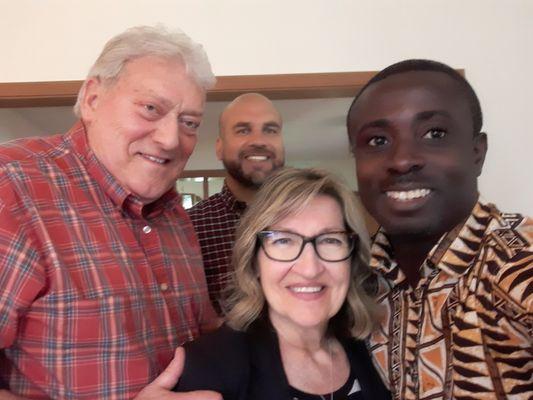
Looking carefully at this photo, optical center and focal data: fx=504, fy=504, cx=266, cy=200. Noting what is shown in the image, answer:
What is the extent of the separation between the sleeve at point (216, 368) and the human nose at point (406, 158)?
51cm

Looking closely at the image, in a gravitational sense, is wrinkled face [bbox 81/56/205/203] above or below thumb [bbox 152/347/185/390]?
above

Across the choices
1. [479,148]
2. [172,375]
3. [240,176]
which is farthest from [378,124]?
[240,176]

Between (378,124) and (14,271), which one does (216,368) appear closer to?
(14,271)

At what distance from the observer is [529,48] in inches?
103

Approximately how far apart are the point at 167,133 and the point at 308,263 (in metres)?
0.46

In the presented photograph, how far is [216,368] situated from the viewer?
3.41ft

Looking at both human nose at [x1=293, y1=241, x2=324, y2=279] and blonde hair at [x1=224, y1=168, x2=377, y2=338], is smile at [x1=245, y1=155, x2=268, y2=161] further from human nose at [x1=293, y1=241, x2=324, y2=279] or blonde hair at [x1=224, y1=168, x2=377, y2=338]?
human nose at [x1=293, y1=241, x2=324, y2=279]

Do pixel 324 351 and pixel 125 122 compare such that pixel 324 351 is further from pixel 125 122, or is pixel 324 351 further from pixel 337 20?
pixel 337 20

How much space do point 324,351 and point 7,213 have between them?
0.78 metres

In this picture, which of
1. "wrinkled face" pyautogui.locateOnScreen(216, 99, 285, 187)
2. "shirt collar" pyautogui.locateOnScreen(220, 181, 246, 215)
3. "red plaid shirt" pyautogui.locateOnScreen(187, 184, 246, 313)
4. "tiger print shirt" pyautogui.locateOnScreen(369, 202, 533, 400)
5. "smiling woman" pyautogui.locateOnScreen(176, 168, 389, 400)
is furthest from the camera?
"wrinkled face" pyautogui.locateOnScreen(216, 99, 285, 187)

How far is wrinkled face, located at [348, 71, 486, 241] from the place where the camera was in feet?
3.18

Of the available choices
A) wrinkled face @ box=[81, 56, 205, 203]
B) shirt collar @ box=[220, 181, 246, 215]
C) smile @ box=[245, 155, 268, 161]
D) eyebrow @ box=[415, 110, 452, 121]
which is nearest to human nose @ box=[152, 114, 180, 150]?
wrinkled face @ box=[81, 56, 205, 203]

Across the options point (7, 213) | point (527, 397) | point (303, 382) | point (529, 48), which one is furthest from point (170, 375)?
point (529, 48)

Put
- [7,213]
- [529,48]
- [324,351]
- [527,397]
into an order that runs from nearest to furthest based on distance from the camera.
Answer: [527,397] < [7,213] < [324,351] < [529,48]
